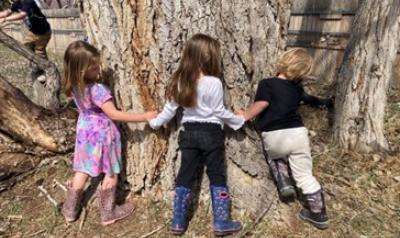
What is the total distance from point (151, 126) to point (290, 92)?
105 cm

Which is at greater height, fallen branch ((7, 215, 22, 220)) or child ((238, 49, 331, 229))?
child ((238, 49, 331, 229))

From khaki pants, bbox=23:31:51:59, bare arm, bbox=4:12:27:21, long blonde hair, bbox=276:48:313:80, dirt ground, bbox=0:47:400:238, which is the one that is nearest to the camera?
long blonde hair, bbox=276:48:313:80

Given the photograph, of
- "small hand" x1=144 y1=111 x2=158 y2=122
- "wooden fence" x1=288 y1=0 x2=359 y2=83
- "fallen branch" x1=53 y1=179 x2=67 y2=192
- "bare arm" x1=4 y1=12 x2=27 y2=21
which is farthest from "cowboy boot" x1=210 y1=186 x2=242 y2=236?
"bare arm" x1=4 y1=12 x2=27 y2=21

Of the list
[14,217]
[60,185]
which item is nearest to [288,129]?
[60,185]

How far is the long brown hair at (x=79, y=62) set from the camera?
2.78 meters

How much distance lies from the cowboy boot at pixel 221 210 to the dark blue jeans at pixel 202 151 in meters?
0.06

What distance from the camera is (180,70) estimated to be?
2.70 m

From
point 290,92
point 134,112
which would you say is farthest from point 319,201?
point 134,112

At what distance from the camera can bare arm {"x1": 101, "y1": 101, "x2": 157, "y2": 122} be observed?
281cm

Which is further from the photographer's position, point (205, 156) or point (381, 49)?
point (381, 49)

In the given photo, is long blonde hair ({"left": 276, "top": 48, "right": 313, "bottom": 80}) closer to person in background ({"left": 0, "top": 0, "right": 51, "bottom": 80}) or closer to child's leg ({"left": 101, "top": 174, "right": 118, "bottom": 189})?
child's leg ({"left": 101, "top": 174, "right": 118, "bottom": 189})

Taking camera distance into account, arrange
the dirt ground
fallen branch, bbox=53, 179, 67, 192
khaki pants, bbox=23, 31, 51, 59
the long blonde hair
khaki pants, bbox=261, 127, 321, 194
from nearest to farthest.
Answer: the long blonde hair
khaki pants, bbox=261, 127, 321, 194
the dirt ground
fallen branch, bbox=53, 179, 67, 192
khaki pants, bbox=23, 31, 51, 59

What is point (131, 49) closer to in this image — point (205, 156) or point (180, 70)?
point (180, 70)

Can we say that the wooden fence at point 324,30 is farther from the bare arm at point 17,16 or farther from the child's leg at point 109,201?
the child's leg at point 109,201
